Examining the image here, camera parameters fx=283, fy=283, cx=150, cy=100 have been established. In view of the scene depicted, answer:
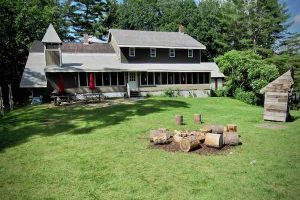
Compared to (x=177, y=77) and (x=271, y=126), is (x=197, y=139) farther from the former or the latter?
(x=177, y=77)

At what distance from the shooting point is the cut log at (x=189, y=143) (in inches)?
431

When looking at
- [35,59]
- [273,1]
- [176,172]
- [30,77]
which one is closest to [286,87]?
[176,172]

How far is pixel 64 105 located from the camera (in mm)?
23609

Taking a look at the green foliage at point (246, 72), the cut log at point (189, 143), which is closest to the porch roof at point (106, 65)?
the green foliage at point (246, 72)

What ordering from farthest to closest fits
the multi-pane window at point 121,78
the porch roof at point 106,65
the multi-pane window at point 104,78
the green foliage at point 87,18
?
the green foliage at point 87,18
the multi-pane window at point 121,78
the multi-pane window at point 104,78
the porch roof at point 106,65

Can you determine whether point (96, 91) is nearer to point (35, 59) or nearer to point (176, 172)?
point (35, 59)

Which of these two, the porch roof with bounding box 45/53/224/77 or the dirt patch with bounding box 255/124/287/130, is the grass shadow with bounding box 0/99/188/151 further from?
the dirt patch with bounding box 255/124/287/130

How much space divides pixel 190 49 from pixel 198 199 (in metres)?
31.0

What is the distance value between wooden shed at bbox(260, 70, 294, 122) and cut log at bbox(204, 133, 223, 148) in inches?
301

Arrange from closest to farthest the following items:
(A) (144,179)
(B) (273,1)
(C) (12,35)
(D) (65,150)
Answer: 1. (A) (144,179)
2. (D) (65,150)
3. (C) (12,35)
4. (B) (273,1)

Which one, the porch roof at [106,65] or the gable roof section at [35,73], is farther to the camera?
the porch roof at [106,65]

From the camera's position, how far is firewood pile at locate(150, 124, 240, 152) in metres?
11.1

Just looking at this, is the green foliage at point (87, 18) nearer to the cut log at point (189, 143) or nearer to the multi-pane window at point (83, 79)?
the multi-pane window at point (83, 79)

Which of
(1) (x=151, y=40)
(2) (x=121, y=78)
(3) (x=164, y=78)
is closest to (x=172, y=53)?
(1) (x=151, y=40)
